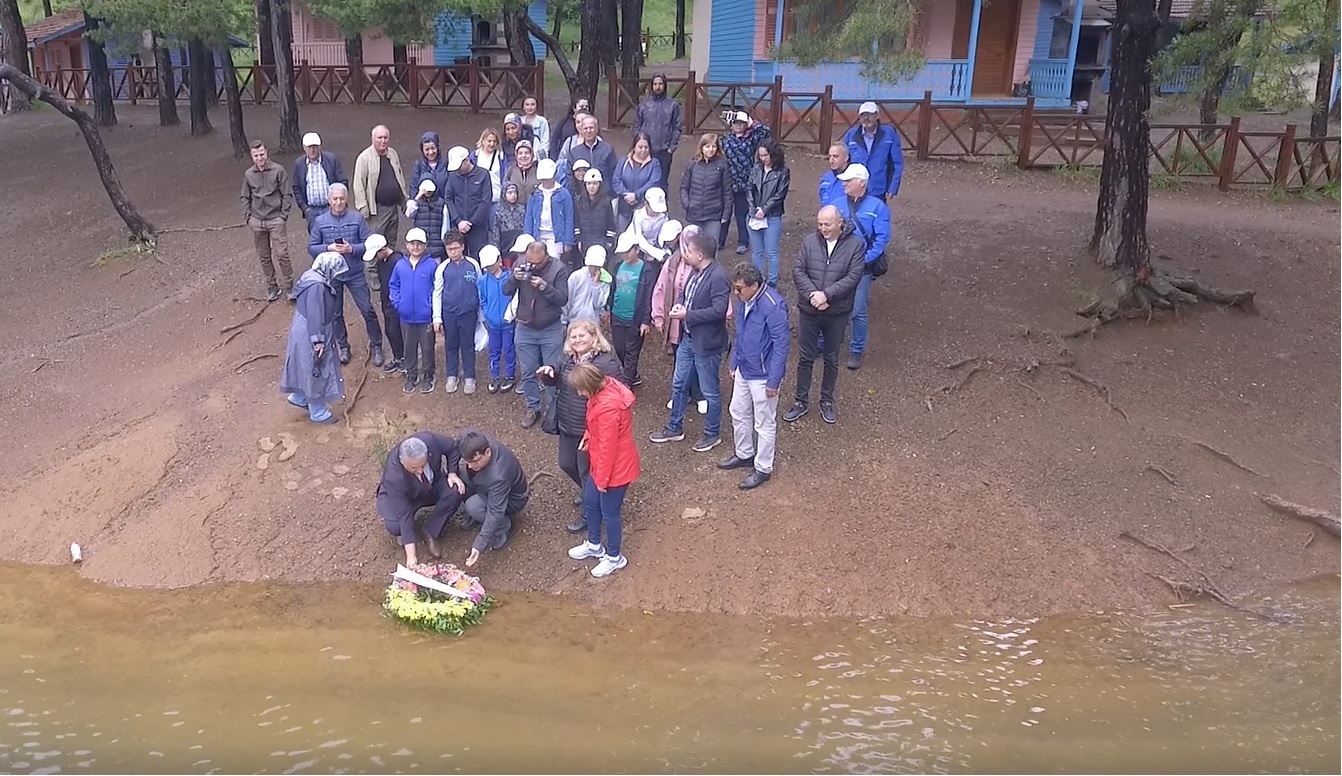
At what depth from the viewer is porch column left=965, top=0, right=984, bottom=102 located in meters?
19.2

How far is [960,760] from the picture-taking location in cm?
502

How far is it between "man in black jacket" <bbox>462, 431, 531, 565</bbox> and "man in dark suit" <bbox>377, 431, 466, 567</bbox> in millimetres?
124

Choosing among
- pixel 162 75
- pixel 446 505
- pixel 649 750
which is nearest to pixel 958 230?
pixel 446 505

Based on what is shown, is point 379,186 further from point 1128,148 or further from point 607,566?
point 1128,148

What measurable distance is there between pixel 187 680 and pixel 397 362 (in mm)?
3598

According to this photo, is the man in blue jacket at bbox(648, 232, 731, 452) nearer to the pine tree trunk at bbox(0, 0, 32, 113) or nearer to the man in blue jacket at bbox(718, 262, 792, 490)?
the man in blue jacket at bbox(718, 262, 792, 490)

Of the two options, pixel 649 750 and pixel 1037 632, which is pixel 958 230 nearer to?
pixel 1037 632

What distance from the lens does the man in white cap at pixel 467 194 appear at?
8688mm

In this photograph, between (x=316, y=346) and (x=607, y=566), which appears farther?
(x=316, y=346)

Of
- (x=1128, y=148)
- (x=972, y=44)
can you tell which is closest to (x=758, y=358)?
(x=1128, y=148)

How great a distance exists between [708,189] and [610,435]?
144 inches

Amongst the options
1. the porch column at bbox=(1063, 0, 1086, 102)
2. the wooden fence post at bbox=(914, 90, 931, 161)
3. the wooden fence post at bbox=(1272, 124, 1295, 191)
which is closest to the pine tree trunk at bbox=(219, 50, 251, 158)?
the wooden fence post at bbox=(914, 90, 931, 161)

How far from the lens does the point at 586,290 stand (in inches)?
299

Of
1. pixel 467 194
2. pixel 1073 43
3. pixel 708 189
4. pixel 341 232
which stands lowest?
pixel 341 232
